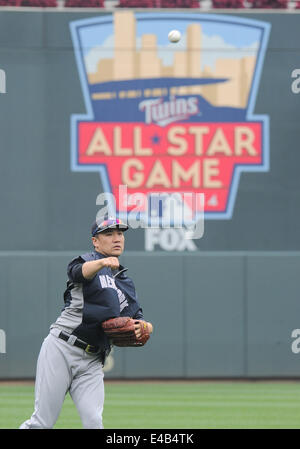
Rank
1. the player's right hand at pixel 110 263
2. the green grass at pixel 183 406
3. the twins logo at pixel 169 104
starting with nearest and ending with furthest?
the player's right hand at pixel 110 263 < the green grass at pixel 183 406 < the twins logo at pixel 169 104

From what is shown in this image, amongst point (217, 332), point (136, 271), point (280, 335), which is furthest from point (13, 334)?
point (280, 335)

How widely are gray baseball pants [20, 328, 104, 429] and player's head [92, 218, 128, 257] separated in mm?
604

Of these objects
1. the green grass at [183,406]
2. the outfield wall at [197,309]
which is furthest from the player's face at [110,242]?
the outfield wall at [197,309]

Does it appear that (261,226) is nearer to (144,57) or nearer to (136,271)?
(136,271)

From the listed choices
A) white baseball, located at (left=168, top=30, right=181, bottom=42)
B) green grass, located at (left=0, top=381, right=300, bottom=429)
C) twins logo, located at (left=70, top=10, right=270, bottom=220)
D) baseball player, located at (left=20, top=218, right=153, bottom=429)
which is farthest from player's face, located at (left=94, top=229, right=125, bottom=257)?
white baseball, located at (left=168, top=30, right=181, bottom=42)

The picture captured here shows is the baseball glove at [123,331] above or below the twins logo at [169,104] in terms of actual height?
below

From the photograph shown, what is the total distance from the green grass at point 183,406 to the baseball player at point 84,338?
286cm

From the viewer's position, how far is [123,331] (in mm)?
6137

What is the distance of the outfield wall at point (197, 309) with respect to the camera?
13039 millimetres

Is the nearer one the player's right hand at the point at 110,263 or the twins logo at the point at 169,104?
the player's right hand at the point at 110,263

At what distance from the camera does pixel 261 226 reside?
1333 cm

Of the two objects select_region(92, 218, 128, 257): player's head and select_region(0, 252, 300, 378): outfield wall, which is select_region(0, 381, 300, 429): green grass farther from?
select_region(92, 218, 128, 257): player's head

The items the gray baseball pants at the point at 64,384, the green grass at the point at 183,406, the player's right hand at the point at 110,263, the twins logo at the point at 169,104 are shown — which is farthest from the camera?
the twins logo at the point at 169,104

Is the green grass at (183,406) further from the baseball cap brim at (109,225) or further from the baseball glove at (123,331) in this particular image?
the baseball cap brim at (109,225)
